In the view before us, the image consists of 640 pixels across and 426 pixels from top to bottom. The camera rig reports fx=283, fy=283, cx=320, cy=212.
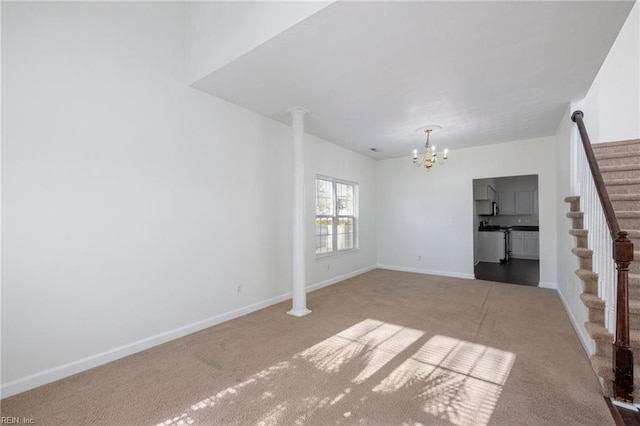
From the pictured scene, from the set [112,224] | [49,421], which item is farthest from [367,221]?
[49,421]

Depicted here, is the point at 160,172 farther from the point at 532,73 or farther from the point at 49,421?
the point at 532,73

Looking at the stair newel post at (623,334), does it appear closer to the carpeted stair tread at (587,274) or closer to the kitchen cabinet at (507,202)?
the carpeted stair tread at (587,274)

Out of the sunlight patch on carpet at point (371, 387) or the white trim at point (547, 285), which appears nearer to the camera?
the sunlight patch on carpet at point (371, 387)

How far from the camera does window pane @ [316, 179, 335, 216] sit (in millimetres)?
5297

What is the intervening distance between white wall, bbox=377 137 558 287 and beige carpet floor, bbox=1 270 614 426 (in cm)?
219

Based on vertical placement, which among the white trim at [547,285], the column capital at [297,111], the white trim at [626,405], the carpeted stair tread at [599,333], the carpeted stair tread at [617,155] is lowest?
the white trim at [626,405]

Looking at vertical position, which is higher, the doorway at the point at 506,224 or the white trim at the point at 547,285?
the doorway at the point at 506,224

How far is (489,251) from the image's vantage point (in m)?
7.84

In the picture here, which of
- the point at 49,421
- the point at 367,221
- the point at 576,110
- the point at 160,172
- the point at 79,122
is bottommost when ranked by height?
the point at 49,421

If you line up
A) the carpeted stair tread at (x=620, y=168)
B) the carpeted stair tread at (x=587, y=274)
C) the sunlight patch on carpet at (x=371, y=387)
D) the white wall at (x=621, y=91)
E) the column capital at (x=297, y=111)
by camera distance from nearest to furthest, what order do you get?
the sunlight patch on carpet at (x=371, y=387), the carpeted stair tread at (x=587, y=274), the carpeted stair tread at (x=620, y=168), the column capital at (x=297, y=111), the white wall at (x=621, y=91)

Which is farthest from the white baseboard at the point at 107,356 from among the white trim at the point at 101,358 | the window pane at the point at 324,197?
the window pane at the point at 324,197

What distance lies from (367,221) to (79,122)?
5.38 metres

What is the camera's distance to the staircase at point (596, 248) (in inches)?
80.0

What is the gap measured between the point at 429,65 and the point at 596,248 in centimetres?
219
